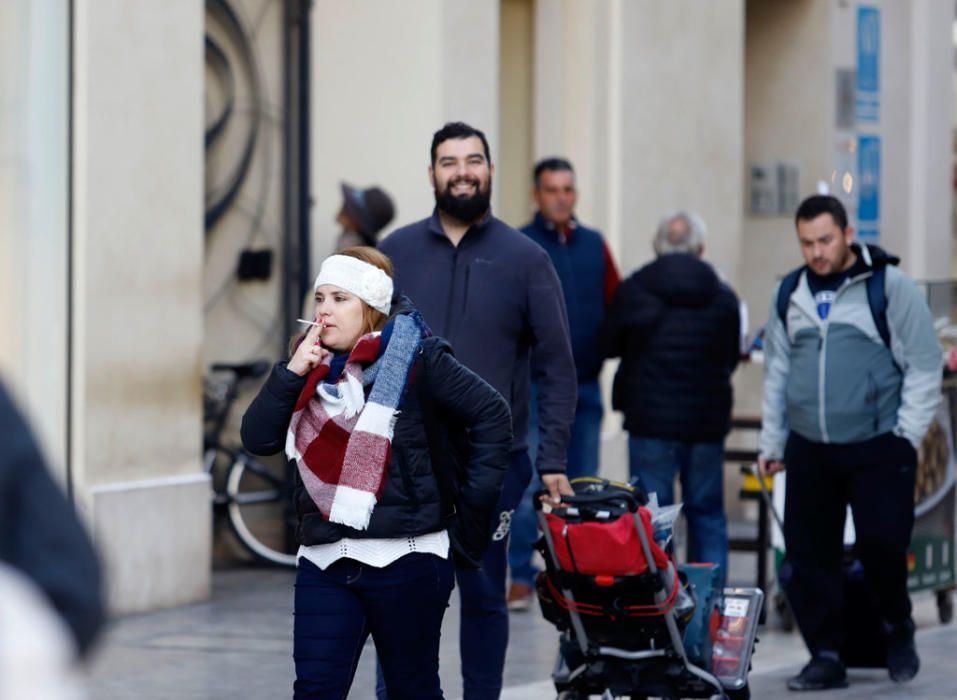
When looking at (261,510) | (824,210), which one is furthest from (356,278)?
(261,510)

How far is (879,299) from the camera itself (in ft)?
24.6

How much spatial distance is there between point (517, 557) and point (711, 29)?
208 inches

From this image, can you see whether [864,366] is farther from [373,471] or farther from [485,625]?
[373,471]

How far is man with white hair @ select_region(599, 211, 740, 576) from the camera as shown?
8.93m

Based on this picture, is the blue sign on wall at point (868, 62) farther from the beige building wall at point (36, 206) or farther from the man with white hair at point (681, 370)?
the beige building wall at point (36, 206)

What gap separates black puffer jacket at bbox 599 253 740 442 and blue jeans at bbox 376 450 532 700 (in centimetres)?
278

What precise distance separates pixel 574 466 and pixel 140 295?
7.27ft

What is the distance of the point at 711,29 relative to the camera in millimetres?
13555

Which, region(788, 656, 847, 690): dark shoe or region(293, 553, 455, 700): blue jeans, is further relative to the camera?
region(788, 656, 847, 690): dark shoe

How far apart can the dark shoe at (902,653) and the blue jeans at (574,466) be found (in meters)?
2.02

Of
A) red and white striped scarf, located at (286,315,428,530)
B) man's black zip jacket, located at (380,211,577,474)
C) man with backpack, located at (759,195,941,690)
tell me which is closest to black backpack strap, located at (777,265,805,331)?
man with backpack, located at (759,195,941,690)

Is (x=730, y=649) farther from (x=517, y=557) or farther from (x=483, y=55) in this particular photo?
(x=483, y=55)

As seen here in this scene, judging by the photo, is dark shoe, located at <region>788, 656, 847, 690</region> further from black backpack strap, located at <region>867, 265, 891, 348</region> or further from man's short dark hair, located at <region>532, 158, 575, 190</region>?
man's short dark hair, located at <region>532, 158, 575, 190</region>

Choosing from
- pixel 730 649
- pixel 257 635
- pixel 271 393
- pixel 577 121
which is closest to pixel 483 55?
pixel 577 121
